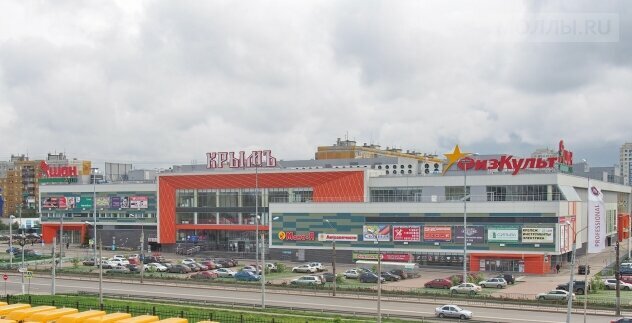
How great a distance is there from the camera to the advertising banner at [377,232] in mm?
95375

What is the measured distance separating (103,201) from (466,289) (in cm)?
7784

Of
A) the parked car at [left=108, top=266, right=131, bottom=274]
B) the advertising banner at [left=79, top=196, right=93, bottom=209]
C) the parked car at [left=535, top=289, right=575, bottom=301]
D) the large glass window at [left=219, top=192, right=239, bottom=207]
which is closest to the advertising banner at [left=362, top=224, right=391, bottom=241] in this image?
the large glass window at [left=219, top=192, right=239, bottom=207]

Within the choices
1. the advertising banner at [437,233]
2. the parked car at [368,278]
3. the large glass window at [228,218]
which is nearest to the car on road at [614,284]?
the advertising banner at [437,233]

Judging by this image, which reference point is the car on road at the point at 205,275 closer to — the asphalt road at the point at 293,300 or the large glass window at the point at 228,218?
the asphalt road at the point at 293,300

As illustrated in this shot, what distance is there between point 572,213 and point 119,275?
5777cm

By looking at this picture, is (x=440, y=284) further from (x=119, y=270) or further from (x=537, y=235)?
(x=119, y=270)

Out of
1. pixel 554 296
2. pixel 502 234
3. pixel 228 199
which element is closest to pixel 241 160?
pixel 228 199

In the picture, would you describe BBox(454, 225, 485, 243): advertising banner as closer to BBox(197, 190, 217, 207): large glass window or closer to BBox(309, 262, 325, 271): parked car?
BBox(309, 262, 325, 271): parked car

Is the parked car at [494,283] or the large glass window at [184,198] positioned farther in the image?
the large glass window at [184,198]

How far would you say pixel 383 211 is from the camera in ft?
314

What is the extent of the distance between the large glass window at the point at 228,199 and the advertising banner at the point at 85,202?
28422 millimetres

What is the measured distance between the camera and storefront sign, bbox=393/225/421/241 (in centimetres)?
9338

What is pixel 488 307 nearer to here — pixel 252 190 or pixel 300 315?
pixel 300 315

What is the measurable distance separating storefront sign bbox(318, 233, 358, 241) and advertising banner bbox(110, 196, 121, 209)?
43210mm
